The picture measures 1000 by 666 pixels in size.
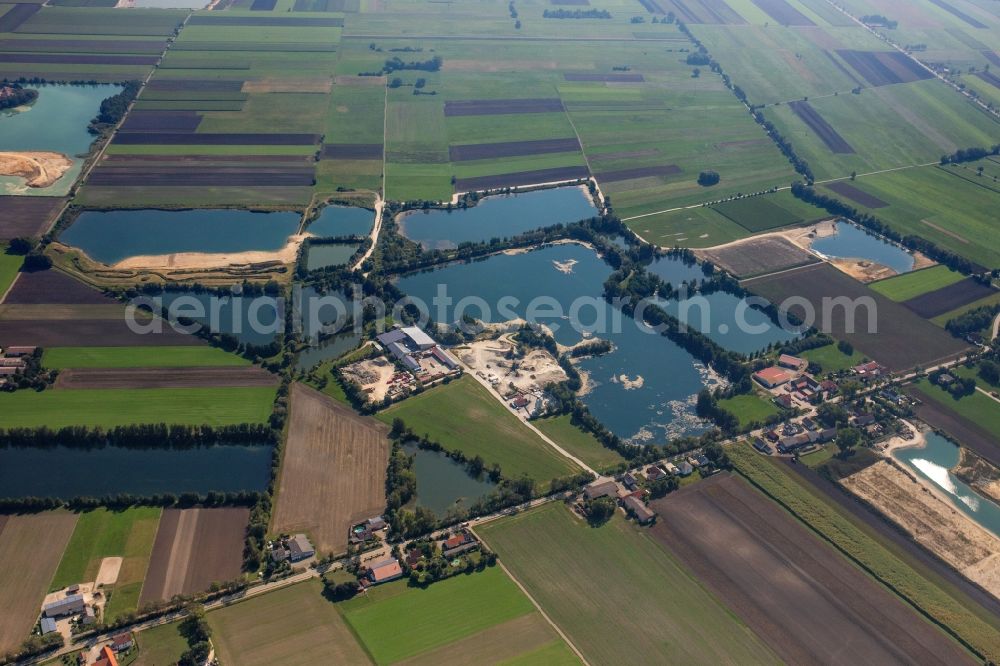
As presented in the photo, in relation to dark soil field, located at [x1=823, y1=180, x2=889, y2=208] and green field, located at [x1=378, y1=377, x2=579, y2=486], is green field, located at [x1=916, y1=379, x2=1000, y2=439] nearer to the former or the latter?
green field, located at [x1=378, y1=377, x2=579, y2=486]

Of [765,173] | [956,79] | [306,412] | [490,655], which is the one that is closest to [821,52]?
[956,79]

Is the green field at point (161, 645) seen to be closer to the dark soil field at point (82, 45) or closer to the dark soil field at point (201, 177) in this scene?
the dark soil field at point (201, 177)

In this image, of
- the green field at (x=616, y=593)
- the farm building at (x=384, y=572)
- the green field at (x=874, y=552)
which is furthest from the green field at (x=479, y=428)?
the green field at (x=874, y=552)

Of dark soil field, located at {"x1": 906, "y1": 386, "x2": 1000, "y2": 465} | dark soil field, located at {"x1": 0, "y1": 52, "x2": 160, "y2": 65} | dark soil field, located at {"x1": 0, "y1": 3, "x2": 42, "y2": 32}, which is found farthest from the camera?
dark soil field, located at {"x1": 0, "y1": 3, "x2": 42, "y2": 32}

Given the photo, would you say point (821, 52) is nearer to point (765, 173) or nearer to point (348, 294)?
point (765, 173)

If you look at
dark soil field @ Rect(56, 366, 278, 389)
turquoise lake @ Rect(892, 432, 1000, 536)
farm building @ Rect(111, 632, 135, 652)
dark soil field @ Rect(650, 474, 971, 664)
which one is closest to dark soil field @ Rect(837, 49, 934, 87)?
turquoise lake @ Rect(892, 432, 1000, 536)
